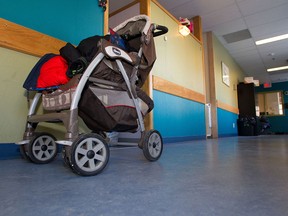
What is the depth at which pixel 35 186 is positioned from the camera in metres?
0.75

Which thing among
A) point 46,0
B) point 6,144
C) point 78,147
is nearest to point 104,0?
point 46,0

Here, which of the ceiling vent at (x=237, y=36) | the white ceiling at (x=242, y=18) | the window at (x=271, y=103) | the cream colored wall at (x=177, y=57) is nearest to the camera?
the cream colored wall at (x=177, y=57)

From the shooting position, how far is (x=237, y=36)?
213 inches

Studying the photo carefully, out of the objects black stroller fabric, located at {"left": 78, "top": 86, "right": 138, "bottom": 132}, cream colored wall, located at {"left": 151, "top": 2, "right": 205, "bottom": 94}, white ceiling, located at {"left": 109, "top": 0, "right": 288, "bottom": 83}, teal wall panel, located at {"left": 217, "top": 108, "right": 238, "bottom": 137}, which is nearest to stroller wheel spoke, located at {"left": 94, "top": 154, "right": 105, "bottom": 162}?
black stroller fabric, located at {"left": 78, "top": 86, "right": 138, "bottom": 132}

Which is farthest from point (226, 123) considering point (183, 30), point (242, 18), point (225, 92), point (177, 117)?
point (183, 30)

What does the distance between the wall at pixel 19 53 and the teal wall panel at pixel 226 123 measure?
4.29 m

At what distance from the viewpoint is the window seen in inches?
427

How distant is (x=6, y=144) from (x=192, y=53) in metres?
3.51

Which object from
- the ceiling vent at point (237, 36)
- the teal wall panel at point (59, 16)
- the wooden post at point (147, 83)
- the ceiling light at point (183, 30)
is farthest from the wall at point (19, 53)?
the ceiling vent at point (237, 36)

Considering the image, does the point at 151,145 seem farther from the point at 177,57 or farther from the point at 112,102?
the point at 177,57

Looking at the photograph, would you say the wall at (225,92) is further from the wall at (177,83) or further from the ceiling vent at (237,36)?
the wall at (177,83)

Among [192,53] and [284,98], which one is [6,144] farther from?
[284,98]

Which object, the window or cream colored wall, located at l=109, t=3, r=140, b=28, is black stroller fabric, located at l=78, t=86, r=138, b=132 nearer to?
cream colored wall, located at l=109, t=3, r=140, b=28

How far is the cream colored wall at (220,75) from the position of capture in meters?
5.34
